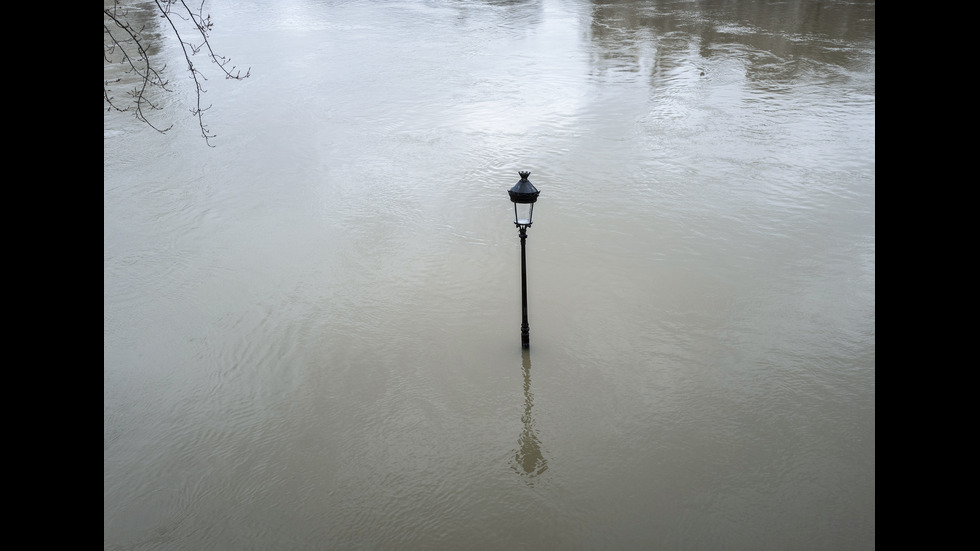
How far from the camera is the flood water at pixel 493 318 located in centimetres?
473

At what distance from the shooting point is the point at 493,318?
21.8ft

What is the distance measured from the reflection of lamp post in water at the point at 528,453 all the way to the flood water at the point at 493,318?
2cm

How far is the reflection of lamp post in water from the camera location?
16.4 ft

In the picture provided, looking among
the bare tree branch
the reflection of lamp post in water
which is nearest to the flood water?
the reflection of lamp post in water

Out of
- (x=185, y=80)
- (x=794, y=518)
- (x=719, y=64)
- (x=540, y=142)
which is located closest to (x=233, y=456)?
(x=794, y=518)

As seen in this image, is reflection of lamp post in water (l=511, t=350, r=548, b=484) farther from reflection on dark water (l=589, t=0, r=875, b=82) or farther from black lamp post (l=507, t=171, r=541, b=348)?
reflection on dark water (l=589, t=0, r=875, b=82)

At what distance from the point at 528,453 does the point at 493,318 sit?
1701 millimetres

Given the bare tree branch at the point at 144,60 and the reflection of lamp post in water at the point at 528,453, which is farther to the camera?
the bare tree branch at the point at 144,60

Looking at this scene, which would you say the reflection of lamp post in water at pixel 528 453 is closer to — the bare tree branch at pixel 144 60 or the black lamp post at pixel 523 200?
the black lamp post at pixel 523 200

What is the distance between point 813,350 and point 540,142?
5415 mm

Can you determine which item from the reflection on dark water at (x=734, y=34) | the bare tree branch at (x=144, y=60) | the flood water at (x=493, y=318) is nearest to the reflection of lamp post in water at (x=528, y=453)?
the flood water at (x=493, y=318)

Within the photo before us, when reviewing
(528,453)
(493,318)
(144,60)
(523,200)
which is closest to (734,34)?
(144,60)

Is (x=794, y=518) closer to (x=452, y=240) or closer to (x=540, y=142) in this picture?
(x=452, y=240)

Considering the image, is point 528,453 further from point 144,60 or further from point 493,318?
point 144,60
